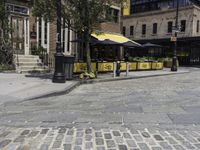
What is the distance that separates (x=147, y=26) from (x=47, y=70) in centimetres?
2986

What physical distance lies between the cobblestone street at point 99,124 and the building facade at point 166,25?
28.8 meters

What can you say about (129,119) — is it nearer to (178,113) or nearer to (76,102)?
(178,113)

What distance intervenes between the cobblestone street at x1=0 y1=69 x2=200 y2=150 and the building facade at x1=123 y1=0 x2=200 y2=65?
28.8 meters

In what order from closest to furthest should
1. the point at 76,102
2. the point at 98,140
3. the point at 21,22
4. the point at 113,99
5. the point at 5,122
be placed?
1. the point at 98,140
2. the point at 5,122
3. the point at 76,102
4. the point at 113,99
5. the point at 21,22

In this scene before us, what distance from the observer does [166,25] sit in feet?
137

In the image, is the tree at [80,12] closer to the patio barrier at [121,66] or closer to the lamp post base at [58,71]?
the lamp post base at [58,71]

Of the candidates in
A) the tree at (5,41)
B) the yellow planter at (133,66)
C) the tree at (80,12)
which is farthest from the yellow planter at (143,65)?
the tree at (5,41)

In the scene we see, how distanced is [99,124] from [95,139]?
1.06 m

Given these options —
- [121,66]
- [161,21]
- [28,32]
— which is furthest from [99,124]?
[161,21]

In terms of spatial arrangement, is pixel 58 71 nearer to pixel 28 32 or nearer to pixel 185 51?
pixel 28 32

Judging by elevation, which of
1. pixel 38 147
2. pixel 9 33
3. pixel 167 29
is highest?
pixel 167 29

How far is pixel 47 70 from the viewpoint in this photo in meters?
18.2

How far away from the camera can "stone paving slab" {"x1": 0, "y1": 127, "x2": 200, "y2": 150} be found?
15.6ft

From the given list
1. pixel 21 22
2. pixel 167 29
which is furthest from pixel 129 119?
pixel 167 29
